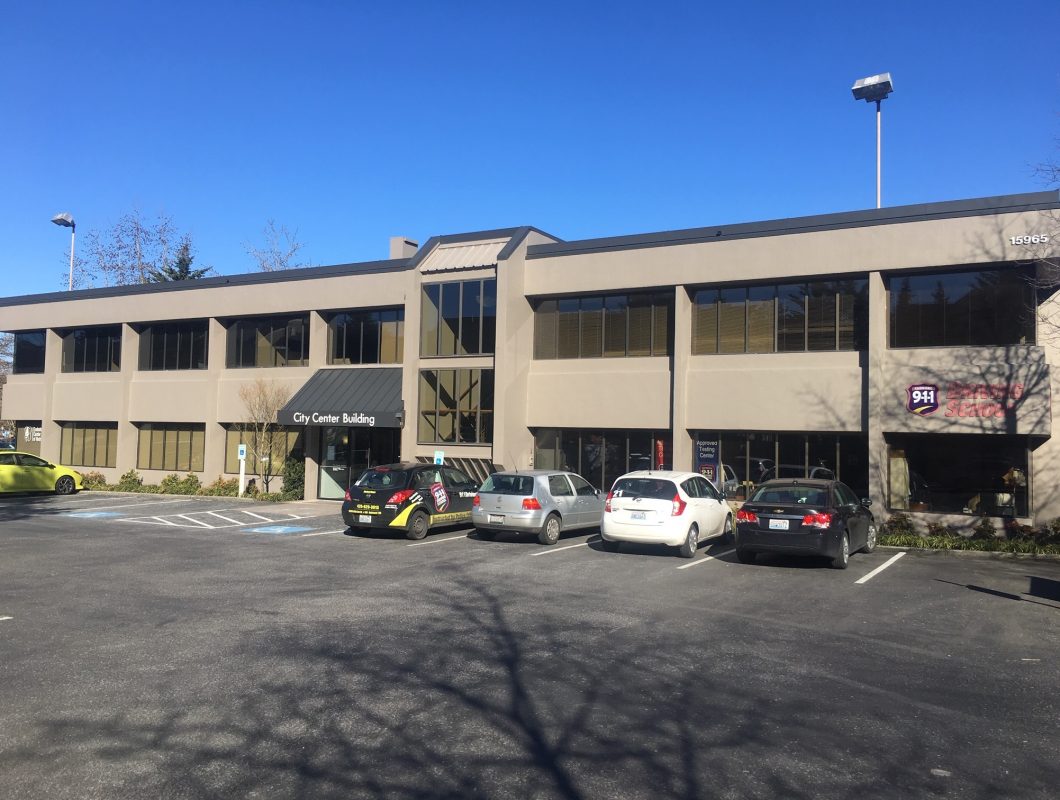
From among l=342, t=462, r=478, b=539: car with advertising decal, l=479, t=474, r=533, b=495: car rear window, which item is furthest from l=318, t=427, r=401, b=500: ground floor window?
l=479, t=474, r=533, b=495: car rear window

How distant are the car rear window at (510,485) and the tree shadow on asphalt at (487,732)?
8.44 metres

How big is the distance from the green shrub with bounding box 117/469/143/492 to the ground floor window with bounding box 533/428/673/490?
1567cm

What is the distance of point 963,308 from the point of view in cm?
1900

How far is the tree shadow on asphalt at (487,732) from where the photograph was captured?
5176 millimetres

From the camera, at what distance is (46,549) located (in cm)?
1528

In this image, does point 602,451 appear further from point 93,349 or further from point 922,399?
point 93,349

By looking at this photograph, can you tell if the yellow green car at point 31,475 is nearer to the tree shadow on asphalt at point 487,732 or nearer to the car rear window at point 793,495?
the tree shadow on asphalt at point 487,732

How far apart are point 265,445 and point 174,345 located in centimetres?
661

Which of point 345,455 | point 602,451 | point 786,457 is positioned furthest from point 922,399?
point 345,455

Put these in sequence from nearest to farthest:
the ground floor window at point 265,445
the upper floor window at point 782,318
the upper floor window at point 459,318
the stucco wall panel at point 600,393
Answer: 1. the upper floor window at point 782,318
2. the stucco wall panel at point 600,393
3. the upper floor window at point 459,318
4. the ground floor window at point 265,445

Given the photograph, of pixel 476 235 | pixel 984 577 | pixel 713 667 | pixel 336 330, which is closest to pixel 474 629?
pixel 713 667

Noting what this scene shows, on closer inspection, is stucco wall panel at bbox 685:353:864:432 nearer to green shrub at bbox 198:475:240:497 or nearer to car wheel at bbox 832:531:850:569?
car wheel at bbox 832:531:850:569

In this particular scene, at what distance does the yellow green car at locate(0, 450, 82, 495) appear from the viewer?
26.9 m

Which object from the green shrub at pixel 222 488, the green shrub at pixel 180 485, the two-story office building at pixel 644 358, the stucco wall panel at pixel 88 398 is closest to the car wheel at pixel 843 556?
the two-story office building at pixel 644 358
